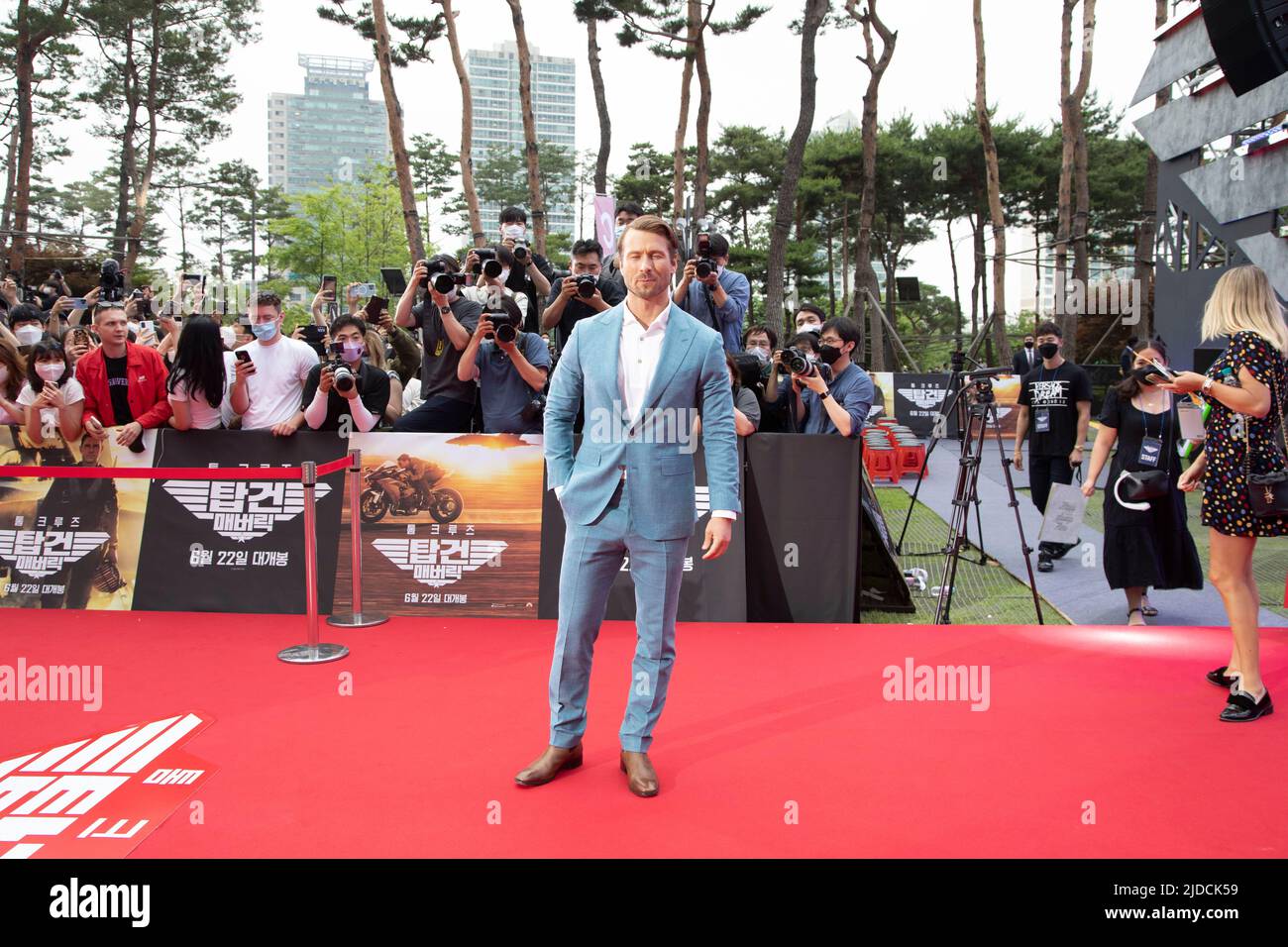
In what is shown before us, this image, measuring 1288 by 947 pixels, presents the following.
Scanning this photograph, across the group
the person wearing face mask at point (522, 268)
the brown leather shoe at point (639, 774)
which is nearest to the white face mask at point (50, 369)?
the person wearing face mask at point (522, 268)

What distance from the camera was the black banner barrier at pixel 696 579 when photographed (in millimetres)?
5824

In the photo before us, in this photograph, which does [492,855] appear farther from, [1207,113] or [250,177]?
[250,177]

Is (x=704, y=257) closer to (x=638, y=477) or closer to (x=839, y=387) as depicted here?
(x=839, y=387)

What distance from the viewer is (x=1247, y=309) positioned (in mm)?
4176

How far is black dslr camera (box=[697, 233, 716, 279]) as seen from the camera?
5969mm

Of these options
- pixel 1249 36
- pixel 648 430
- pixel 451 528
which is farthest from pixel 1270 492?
pixel 1249 36

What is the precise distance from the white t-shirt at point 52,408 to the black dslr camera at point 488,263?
8.71 feet

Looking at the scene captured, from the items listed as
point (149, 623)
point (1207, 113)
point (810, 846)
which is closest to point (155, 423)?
point (149, 623)

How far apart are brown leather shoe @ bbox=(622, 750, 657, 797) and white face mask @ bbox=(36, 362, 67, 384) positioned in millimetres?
4663

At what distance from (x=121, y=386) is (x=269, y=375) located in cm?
95

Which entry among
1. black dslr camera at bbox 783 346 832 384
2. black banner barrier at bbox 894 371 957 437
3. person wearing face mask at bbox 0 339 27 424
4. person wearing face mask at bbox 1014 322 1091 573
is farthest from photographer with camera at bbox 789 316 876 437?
black banner barrier at bbox 894 371 957 437

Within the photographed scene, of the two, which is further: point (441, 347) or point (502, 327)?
point (441, 347)

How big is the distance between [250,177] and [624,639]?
4651cm
